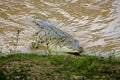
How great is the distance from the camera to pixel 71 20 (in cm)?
1031

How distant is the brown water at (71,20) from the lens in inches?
322

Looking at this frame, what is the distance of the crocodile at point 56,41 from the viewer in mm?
7547

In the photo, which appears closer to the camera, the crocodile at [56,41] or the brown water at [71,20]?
the crocodile at [56,41]

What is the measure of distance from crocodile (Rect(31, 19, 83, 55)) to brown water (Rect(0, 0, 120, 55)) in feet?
0.98

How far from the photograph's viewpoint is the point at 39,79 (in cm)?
390

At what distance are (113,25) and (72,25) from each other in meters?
1.40

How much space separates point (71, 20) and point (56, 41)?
2379 millimetres

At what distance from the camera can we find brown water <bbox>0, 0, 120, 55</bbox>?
8.19 m

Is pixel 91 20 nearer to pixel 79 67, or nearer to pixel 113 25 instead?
pixel 113 25

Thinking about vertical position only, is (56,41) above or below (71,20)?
below

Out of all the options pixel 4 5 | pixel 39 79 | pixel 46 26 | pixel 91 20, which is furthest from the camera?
pixel 4 5

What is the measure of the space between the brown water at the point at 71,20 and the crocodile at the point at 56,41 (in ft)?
0.98

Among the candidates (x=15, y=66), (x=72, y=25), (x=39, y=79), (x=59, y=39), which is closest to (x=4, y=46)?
(x=59, y=39)

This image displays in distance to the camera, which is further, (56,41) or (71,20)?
(71,20)
